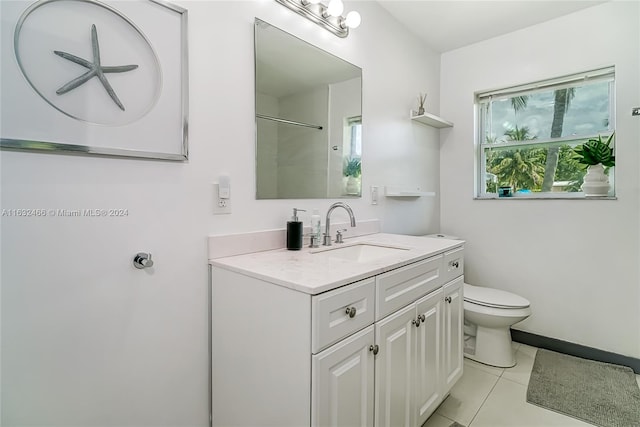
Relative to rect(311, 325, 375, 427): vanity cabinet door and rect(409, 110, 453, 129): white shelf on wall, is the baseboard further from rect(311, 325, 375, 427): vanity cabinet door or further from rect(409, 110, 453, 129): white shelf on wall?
rect(311, 325, 375, 427): vanity cabinet door

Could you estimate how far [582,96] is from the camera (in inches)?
88.8

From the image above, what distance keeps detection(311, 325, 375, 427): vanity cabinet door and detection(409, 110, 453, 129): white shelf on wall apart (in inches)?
71.7

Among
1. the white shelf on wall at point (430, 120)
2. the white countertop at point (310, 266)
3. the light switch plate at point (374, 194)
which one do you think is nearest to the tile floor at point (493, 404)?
the white countertop at point (310, 266)

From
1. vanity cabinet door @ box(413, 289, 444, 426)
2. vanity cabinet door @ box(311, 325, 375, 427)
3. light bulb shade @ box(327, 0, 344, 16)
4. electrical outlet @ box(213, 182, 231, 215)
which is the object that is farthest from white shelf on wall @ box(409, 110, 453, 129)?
vanity cabinet door @ box(311, 325, 375, 427)

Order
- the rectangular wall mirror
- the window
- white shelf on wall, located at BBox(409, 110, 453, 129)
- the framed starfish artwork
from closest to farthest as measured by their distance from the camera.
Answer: the framed starfish artwork
the rectangular wall mirror
the window
white shelf on wall, located at BBox(409, 110, 453, 129)

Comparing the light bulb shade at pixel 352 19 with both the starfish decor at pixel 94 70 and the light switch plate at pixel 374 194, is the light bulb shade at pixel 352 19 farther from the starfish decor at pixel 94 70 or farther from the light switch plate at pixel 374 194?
the starfish decor at pixel 94 70

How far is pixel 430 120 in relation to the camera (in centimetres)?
248

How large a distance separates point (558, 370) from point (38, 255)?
2.72m

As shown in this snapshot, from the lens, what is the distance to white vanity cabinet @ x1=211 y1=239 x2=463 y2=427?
2.86 ft

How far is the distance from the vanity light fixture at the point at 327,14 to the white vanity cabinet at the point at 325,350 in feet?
4.20

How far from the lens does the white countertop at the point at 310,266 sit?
91cm

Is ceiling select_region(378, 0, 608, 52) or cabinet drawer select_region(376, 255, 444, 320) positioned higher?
ceiling select_region(378, 0, 608, 52)

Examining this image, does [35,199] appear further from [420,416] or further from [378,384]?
[420,416]

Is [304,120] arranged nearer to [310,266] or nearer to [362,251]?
[362,251]
